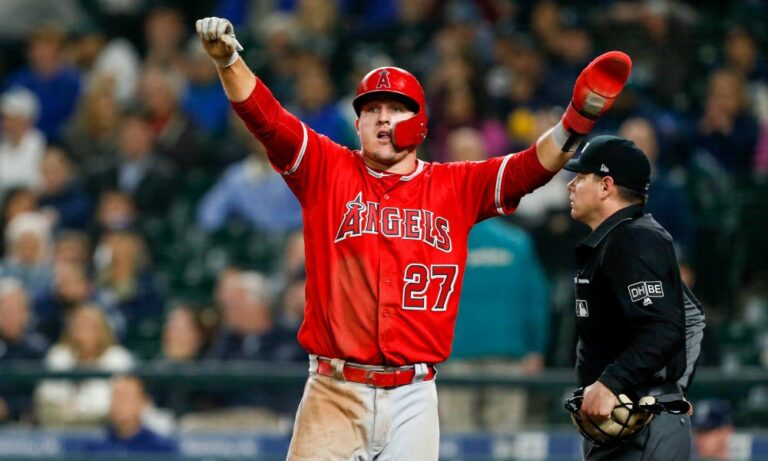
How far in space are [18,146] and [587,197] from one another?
7.31m

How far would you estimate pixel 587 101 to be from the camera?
4738mm

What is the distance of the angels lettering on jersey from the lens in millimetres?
4879

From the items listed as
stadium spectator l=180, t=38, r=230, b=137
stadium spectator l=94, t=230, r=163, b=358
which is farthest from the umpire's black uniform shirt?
stadium spectator l=180, t=38, r=230, b=137

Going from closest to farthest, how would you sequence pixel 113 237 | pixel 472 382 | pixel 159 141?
pixel 472 382, pixel 113 237, pixel 159 141

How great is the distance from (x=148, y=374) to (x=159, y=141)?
11.2ft

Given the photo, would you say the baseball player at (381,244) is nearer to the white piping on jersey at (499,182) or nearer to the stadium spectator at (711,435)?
the white piping on jersey at (499,182)

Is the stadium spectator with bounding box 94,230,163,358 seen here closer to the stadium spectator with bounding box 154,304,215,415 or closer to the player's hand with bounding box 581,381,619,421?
the stadium spectator with bounding box 154,304,215,415

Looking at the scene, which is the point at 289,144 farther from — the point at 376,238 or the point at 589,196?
the point at 589,196

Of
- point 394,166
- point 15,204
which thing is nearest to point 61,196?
point 15,204

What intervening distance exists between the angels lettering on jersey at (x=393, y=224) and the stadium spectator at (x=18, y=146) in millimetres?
6682

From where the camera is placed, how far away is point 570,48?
10.1 metres

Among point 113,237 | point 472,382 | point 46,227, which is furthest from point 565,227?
point 46,227

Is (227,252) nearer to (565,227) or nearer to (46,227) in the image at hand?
(46,227)

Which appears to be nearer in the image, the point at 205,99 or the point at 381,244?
the point at 381,244
